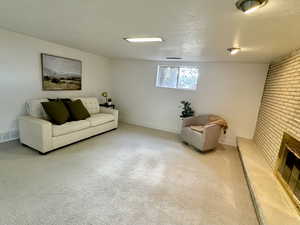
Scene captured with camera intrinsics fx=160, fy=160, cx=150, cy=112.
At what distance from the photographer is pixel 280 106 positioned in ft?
8.79

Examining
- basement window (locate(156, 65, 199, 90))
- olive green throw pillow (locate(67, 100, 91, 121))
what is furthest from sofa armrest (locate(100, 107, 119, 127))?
basement window (locate(156, 65, 199, 90))

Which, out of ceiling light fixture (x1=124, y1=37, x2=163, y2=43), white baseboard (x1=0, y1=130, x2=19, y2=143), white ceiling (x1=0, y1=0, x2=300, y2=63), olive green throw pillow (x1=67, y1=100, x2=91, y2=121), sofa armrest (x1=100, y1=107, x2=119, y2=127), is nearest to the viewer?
white ceiling (x1=0, y1=0, x2=300, y2=63)

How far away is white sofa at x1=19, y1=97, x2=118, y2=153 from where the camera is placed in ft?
9.20

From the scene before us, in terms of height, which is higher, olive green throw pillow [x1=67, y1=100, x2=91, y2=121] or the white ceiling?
the white ceiling

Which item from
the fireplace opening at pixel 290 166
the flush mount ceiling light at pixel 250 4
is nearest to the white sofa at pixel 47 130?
the flush mount ceiling light at pixel 250 4

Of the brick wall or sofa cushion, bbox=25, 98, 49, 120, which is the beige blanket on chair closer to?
the brick wall

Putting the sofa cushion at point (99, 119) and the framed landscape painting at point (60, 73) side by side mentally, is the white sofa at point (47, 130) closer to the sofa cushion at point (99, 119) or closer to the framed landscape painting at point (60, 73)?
the sofa cushion at point (99, 119)

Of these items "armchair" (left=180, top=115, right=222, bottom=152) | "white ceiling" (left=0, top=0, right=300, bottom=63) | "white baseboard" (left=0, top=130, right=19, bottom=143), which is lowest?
"white baseboard" (left=0, top=130, right=19, bottom=143)

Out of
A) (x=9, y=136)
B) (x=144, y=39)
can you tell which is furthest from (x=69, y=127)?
(x=144, y=39)

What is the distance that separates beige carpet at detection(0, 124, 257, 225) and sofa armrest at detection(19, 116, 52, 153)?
0.50 feet

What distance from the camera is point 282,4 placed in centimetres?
123

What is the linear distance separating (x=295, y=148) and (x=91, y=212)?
2463 millimetres

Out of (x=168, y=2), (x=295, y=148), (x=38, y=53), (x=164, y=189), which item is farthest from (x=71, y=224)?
(x=38, y=53)

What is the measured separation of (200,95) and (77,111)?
3215mm
